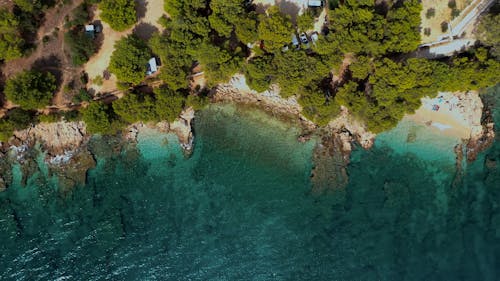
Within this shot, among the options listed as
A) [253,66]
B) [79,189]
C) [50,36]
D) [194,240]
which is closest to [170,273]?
[194,240]

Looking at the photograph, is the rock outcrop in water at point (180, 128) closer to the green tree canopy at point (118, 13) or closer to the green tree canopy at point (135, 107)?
the green tree canopy at point (135, 107)

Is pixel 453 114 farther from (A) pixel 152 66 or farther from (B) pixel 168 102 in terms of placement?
(A) pixel 152 66

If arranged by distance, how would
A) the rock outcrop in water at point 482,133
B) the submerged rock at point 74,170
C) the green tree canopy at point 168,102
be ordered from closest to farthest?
the green tree canopy at point 168,102, the submerged rock at point 74,170, the rock outcrop in water at point 482,133

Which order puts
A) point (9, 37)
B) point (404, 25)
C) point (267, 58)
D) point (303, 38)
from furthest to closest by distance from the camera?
point (303, 38) → point (267, 58) → point (404, 25) → point (9, 37)

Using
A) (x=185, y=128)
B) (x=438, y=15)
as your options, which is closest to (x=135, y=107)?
(x=185, y=128)

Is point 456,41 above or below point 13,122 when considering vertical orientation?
above

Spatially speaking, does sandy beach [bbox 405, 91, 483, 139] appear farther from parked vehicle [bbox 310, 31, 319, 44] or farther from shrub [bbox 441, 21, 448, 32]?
parked vehicle [bbox 310, 31, 319, 44]

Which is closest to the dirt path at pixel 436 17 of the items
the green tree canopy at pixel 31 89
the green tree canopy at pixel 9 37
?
the green tree canopy at pixel 31 89
